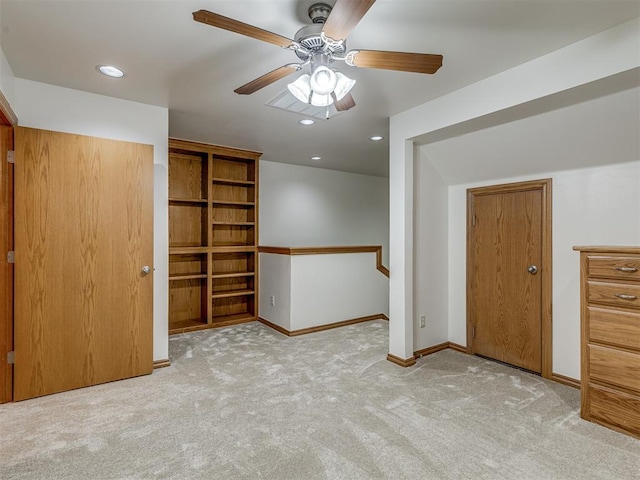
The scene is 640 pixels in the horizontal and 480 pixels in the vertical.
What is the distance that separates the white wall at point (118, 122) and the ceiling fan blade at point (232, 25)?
1.99m

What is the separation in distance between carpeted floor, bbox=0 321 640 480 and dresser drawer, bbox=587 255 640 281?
965 mm

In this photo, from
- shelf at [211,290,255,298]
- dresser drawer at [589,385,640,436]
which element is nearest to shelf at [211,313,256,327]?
shelf at [211,290,255,298]

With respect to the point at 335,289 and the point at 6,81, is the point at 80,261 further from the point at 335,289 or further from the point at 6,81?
the point at 335,289

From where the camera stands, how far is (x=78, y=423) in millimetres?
2240

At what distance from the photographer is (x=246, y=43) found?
2.09m

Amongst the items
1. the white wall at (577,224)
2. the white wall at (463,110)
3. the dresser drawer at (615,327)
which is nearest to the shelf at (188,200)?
the white wall at (463,110)

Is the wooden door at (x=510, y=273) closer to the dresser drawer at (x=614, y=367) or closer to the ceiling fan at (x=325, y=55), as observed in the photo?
the dresser drawer at (x=614, y=367)

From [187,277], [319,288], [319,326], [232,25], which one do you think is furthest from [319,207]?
[232,25]

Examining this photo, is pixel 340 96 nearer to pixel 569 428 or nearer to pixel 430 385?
pixel 430 385

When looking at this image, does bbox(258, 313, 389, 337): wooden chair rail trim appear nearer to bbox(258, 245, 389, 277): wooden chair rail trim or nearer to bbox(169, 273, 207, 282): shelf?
bbox(258, 245, 389, 277): wooden chair rail trim

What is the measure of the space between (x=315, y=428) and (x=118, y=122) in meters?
2.94

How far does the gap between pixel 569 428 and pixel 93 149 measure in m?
3.96

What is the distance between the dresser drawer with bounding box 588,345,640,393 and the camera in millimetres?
2064

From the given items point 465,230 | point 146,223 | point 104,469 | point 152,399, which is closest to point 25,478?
point 104,469
